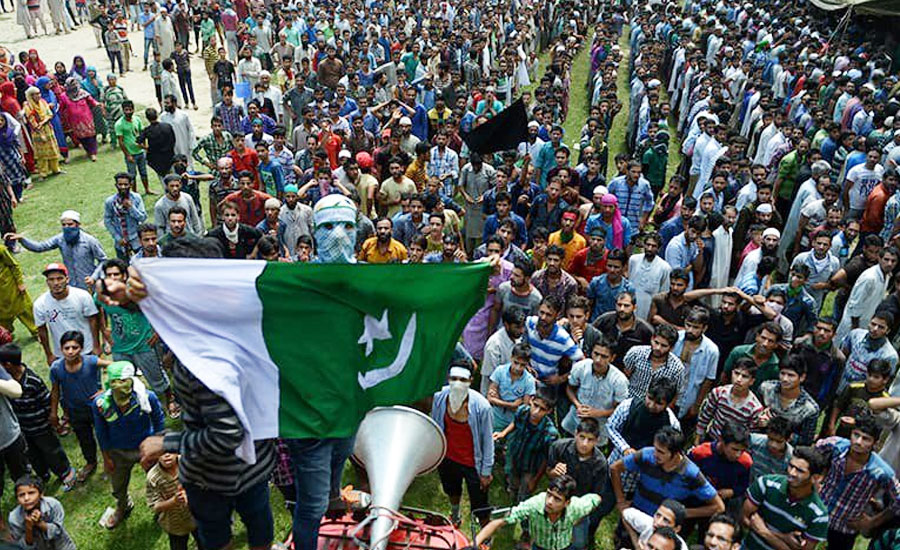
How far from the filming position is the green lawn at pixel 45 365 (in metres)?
6.79

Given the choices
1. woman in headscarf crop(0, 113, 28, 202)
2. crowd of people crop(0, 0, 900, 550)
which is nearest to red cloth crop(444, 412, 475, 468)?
crowd of people crop(0, 0, 900, 550)

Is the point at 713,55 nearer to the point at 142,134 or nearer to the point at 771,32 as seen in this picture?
the point at 771,32

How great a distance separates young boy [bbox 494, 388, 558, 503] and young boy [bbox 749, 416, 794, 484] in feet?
5.27

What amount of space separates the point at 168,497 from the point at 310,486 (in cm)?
237

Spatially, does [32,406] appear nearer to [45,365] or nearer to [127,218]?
[45,365]

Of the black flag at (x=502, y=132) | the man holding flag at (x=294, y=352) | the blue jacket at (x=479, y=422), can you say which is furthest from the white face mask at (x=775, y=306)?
the black flag at (x=502, y=132)

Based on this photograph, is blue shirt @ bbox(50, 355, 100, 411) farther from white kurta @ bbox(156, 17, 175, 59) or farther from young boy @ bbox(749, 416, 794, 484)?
white kurta @ bbox(156, 17, 175, 59)

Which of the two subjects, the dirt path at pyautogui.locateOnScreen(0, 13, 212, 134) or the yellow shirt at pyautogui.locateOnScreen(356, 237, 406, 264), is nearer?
the yellow shirt at pyautogui.locateOnScreen(356, 237, 406, 264)

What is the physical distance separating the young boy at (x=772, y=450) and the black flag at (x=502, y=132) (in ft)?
19.9

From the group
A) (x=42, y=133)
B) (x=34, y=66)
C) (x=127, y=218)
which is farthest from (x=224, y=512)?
(x=34, y=66)

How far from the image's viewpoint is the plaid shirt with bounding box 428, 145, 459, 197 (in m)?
11.7

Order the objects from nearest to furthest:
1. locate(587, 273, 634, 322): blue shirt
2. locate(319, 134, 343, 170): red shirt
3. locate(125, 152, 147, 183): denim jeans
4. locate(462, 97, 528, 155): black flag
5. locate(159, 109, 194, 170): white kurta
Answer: locate(587, 273, 634, 322): blue shirt < locate(462, 97, 528, 155): black flag < locate(319, 134, 343, 170): red shirt < locate(159, 109, 194, 170): white kurta < locate(125, 152, 147, 183): denim jeans

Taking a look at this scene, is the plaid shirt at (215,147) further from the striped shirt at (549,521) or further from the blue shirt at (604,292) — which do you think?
the striped shirt at (549,521)

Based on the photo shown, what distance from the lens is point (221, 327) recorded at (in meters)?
→ 3.69
